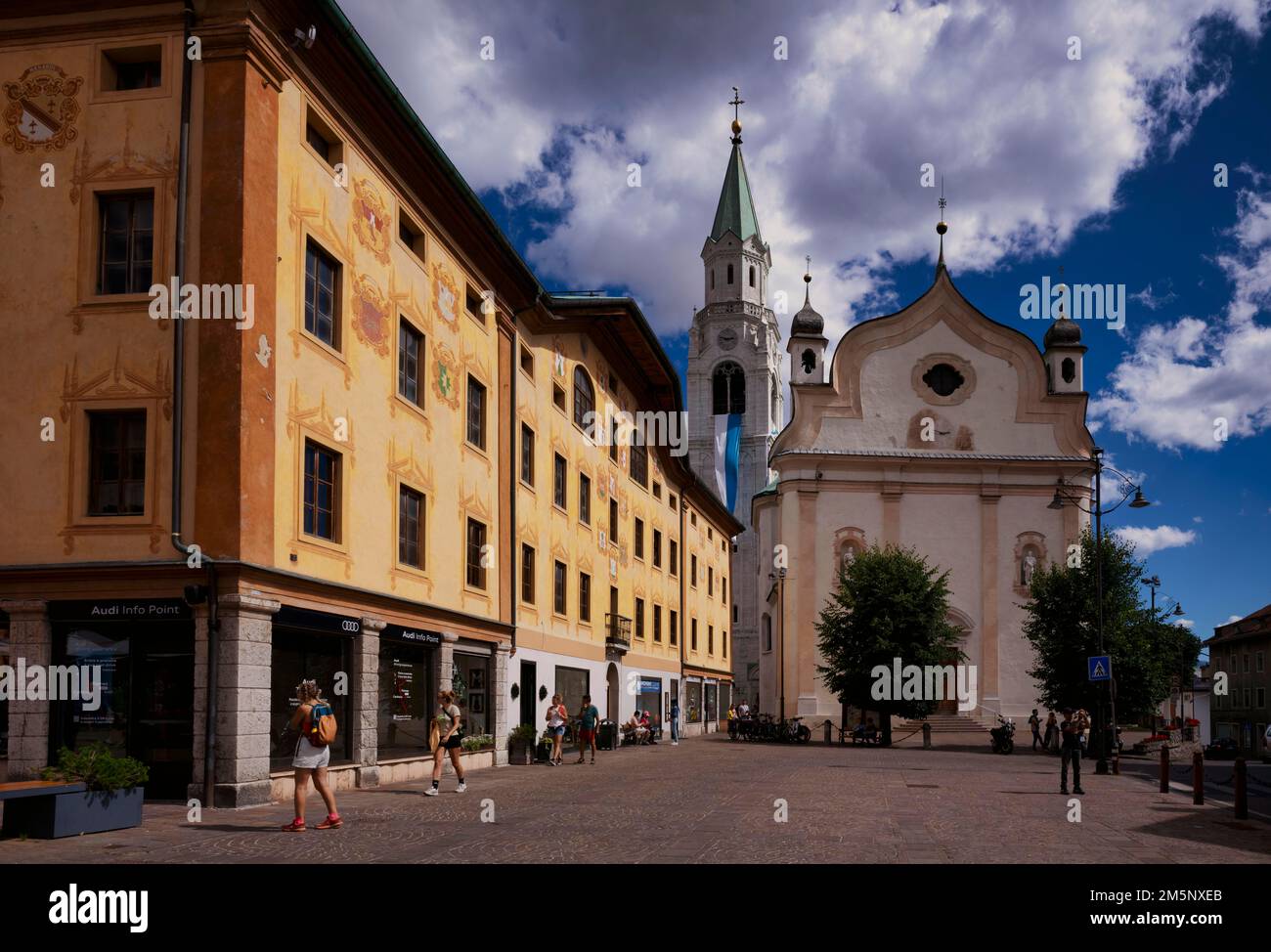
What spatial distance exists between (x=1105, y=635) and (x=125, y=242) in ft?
123

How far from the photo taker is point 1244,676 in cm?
8350

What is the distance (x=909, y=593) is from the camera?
49469 millimetres

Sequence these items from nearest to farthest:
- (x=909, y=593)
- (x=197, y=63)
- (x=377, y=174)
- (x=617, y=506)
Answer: (x=197, y=63) < (x=377, y=174) < (x=617, y=506) < (x=909, y=593)

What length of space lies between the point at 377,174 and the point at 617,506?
21.7 m

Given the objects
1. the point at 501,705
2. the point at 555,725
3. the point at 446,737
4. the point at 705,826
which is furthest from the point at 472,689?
the point at 705,826

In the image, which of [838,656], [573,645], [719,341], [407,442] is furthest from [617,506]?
[719,341]

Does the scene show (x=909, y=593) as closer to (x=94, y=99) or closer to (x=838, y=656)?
(x=838, y=656)

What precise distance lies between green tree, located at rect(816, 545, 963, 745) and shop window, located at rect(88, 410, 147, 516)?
116ft

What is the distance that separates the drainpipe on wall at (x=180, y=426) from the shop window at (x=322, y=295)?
2.47 metres

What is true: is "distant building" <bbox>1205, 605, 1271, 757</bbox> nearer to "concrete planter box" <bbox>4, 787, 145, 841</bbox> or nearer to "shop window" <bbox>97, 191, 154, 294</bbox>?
"shop window" <bbox>97, 191, 154, 294</bbox>

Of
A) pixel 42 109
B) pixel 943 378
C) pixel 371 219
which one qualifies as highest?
pixel 943 378

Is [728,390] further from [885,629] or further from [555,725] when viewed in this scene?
[555,725]
